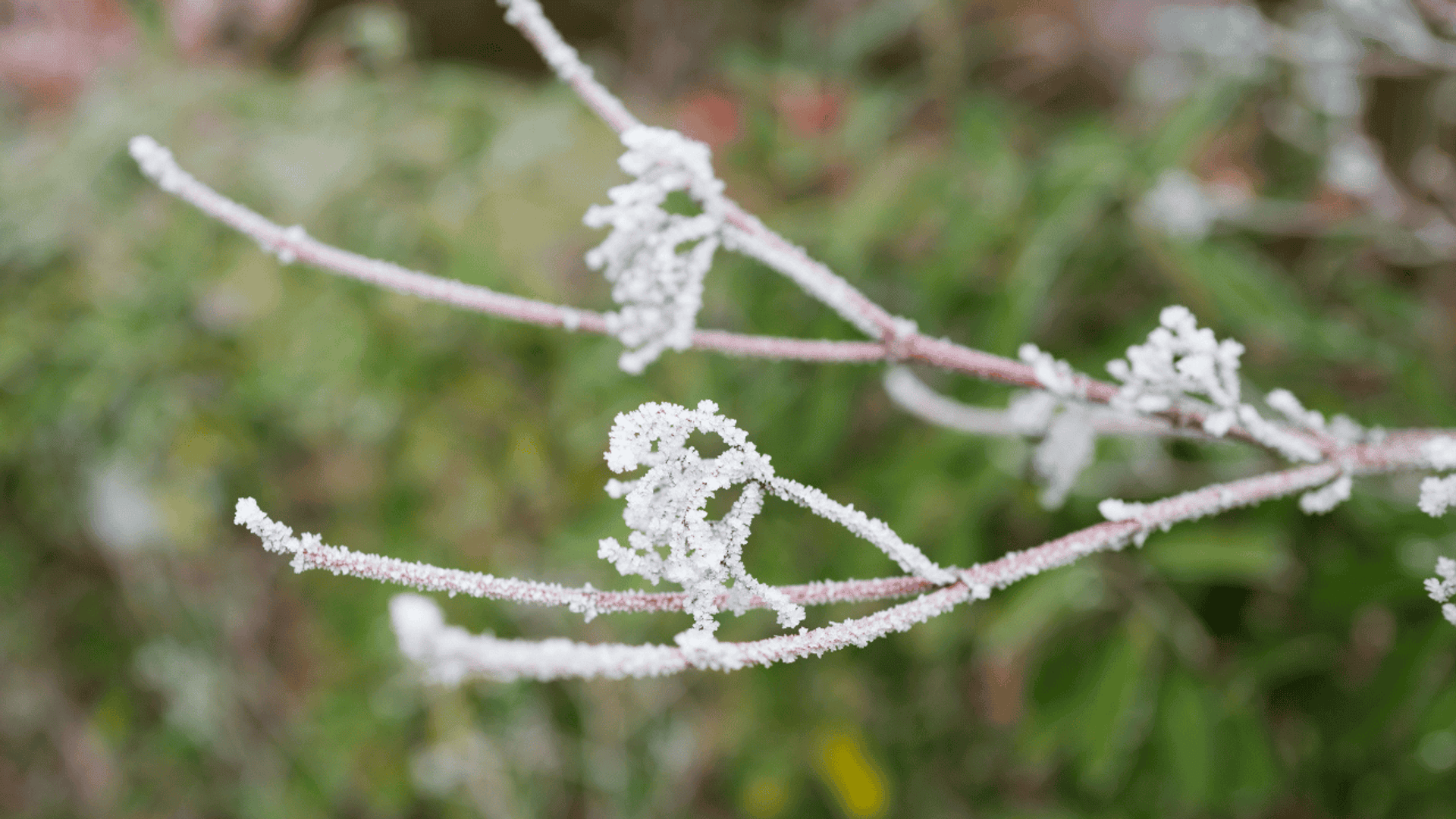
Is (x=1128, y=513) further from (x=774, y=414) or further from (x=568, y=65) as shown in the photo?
(x=774, y=414)

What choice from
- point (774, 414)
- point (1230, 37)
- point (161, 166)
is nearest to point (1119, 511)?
point (161, 166)

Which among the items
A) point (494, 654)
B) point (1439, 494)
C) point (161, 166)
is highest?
point (161, 166)

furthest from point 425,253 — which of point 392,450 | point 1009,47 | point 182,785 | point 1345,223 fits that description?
point 182,785

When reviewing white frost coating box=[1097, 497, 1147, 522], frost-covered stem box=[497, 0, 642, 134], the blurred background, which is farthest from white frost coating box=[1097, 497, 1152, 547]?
the blurred background

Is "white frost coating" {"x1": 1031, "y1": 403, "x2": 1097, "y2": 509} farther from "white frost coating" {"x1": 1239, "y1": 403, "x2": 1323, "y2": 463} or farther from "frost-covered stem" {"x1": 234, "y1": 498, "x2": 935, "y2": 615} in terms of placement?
"frost-covered stem" {"x1": 234, "y1": 498, "x2": 935, "y2": 615}

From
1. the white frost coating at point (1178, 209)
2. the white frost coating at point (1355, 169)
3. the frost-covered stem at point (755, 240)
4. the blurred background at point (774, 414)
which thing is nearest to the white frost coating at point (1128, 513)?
the frost-covered stem at point (755, 240)

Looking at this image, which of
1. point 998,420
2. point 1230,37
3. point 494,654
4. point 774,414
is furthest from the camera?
point 1230,37

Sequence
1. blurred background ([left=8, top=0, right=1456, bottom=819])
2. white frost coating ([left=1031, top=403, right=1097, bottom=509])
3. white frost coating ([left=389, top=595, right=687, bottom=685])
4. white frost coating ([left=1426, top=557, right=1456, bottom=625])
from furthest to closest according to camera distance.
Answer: blurred background ([left=8, top=0, right=1456, bottom=819])
white frost coating ([left=1031, top=403, right=1097, bottom=509])
white frost coating ([left=1426, top=557, right=1456, bottom=625])
white frost coating ([left=389, top=595, right=687, bottom=685])
